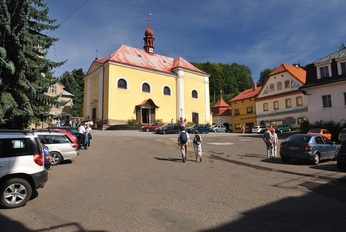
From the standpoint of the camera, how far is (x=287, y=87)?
144 feet

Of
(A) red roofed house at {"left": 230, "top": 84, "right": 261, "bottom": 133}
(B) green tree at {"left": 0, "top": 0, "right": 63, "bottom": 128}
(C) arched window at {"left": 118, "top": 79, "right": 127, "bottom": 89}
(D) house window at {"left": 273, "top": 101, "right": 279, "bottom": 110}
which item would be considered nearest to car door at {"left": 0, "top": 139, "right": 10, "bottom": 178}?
(B) green tree at {"left": 0, "top": 0, "right": 63, "bottom": 128}

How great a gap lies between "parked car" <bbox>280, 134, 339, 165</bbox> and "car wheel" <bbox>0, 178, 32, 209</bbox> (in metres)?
11.1

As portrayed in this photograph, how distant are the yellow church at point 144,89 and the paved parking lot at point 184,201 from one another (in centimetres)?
3060

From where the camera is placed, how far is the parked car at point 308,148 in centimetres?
1184

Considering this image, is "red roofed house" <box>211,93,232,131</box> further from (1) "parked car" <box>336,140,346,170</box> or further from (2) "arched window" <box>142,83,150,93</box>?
(1) "parked car" <box>336,140,346,170</box>

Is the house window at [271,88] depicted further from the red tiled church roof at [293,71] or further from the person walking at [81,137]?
the person walking at [81,137]

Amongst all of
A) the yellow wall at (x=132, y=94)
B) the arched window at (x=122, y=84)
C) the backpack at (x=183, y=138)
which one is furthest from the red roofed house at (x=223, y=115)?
the backpack at (x=183, y=138)

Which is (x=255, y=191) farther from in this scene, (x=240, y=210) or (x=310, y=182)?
(x=310, y=182)

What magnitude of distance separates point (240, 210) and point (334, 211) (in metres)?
1.95

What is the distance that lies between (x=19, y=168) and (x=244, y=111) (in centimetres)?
5158

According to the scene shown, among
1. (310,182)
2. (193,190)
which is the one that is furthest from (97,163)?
(310,182)

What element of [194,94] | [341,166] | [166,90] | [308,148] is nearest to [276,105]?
[194,94]

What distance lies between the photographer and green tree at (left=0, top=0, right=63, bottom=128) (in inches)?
473

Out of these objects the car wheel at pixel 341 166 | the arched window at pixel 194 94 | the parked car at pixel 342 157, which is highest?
the arched window at pixel 194 94
